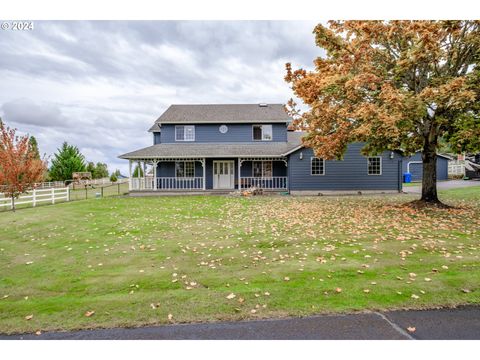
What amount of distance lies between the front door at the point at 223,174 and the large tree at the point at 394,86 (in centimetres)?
1012

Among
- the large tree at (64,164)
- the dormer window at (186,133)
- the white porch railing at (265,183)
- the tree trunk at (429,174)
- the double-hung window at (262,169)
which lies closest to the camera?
the tree trunk at (429,174)

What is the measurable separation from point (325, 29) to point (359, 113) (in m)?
4.18

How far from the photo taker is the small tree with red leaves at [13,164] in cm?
1420

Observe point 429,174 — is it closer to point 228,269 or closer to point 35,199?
point 228,269

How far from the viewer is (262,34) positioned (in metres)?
8.60

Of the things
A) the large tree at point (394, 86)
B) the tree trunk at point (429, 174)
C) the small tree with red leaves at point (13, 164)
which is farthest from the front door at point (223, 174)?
the tree trunk at point (429, 174)

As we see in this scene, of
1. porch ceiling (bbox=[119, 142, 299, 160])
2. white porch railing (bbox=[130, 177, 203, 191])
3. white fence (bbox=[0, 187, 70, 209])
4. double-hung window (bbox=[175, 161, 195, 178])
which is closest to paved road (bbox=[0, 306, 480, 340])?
white fence (bbox=[0, 187, 70, 209])

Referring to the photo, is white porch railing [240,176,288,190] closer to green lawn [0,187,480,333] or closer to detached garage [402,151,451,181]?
green lawn [0,187,480,333]

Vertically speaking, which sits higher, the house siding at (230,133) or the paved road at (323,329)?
the house siding at (230,133)

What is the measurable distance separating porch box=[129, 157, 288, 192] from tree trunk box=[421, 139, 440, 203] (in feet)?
33.9

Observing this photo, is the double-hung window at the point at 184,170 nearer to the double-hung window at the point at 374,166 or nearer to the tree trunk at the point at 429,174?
the double-hung window at the point at 374,166

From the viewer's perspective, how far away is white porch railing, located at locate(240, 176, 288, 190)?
21438 mm

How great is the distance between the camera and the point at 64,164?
1390 inches

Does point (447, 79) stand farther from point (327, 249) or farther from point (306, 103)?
point (327, 249)
